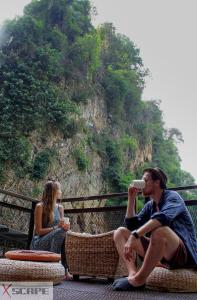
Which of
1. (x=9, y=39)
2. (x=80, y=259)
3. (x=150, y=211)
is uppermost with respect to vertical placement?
(x=9, y=39)

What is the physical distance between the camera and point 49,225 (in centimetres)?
314

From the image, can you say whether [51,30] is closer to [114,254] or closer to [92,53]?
[92,53]

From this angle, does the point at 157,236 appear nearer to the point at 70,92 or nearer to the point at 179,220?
the point at 179,220

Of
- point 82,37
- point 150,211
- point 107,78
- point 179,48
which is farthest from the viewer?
point 179,48

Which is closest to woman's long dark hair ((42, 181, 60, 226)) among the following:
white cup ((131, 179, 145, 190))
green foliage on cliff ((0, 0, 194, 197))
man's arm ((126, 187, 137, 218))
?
man's arm ((126, 187, 137, 218))

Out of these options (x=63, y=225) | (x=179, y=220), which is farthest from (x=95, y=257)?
(x=179, y=220)

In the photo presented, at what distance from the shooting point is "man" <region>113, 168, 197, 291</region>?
2025 millimetres

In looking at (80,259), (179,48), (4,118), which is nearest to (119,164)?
(4,118)

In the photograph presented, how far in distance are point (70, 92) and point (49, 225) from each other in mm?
14156

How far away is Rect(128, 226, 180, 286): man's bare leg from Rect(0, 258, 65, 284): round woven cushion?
21.0 inches

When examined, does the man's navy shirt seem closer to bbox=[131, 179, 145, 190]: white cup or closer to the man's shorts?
the man's shorts

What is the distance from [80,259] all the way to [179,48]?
23601 mm

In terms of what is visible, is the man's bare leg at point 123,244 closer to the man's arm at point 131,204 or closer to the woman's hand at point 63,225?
the man's arm at point 131,204

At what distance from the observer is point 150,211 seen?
2.46m
